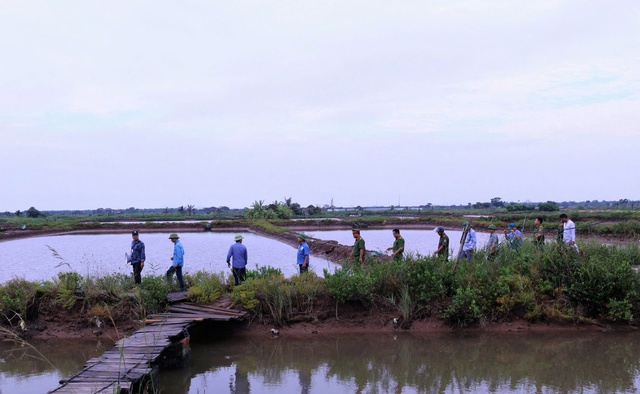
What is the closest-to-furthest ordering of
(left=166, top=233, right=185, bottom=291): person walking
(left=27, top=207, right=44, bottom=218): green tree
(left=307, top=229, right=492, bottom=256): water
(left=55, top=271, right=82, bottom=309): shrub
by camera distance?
(left=55, top=271, right=82, bottom=309): shrub → (left=166, top=233, right=185, bottom=291): person walking → (left=307, top=229, right=492, bottom=256): water → (left=27, top=207, right=44, bottom=218): green tree

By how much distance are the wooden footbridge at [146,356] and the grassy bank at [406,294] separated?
77 cm

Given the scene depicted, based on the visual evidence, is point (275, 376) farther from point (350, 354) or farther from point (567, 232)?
point (567, 232)

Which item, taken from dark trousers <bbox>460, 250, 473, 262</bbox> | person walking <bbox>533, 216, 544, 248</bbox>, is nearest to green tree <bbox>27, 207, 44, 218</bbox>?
dark trousers <bbox>460, 250, 473, 262</bbox>

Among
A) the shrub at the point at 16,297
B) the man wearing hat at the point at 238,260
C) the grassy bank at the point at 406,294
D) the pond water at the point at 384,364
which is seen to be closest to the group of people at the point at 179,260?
the man wearing hat at the point at 238,260

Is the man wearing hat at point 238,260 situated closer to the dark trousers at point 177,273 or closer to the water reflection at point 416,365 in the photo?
the dark trousers at point 177,273

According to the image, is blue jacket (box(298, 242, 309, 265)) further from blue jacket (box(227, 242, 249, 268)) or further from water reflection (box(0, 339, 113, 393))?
water reflection (box(0, 339, 113, 393))

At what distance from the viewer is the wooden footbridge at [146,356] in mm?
6426

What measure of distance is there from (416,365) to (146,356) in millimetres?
4253

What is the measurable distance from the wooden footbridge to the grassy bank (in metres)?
0.77

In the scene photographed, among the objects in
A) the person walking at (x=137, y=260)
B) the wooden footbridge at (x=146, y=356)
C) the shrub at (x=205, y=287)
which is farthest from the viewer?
the person walking at (x=137, y=260)

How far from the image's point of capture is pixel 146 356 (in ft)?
24.5

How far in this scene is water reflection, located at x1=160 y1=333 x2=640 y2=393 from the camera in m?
7.66

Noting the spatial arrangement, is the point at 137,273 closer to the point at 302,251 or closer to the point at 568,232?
the point at 302,251

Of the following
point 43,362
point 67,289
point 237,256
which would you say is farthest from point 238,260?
point 43,362
